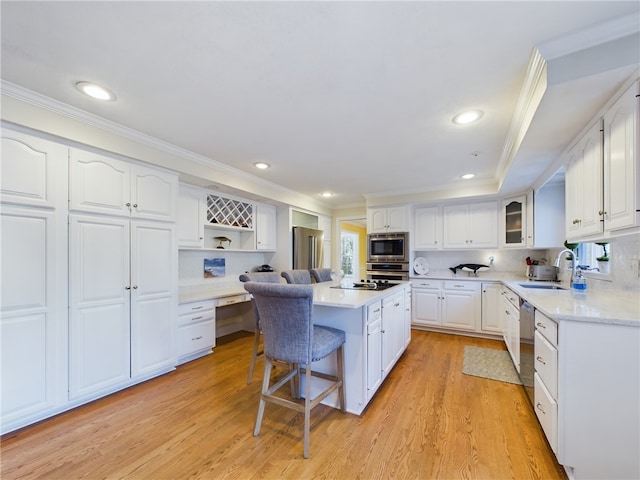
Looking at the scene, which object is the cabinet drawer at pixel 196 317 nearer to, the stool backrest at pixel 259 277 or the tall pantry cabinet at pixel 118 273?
the tall pantry cabinet at pixel 118 273

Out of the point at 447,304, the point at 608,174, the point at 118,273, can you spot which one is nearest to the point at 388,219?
the point at 447,304

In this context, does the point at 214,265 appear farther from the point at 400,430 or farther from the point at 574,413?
the point at 574,413

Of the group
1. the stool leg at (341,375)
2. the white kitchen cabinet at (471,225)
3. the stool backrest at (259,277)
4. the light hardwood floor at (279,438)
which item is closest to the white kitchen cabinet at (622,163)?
the light hardwood floor at (279,438)

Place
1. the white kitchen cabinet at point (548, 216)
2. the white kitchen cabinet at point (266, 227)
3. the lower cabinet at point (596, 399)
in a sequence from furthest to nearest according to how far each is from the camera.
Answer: the white kitchen cabinet at point (266, 227), the white kitchen cabinet at point (548, 216), the lower cabinet at point (596, 399)

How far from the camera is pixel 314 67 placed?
5.30 feet

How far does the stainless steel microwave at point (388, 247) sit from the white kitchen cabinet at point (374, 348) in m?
2.46

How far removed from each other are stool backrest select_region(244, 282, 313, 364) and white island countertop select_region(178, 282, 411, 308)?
25 centimetres

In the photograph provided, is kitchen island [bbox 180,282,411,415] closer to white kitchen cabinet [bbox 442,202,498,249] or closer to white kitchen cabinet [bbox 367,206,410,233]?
white kitchen cabinet [bbox 367,206,410,233]

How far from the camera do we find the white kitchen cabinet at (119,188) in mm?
2209

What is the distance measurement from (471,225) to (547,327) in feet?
9.94

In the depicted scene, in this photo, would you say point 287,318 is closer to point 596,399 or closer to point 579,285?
point 596,399

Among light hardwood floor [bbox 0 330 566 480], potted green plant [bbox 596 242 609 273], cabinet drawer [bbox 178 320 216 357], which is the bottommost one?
A: light hardwood floor [bbox 0 330 566 480]

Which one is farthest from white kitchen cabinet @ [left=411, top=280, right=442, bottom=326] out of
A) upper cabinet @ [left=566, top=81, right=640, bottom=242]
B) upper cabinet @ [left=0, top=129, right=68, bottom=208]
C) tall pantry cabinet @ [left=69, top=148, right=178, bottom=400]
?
upper cabinet @ [left=0, top=129, right=68, bottom=208]

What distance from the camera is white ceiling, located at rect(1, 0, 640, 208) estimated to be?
126 cm
